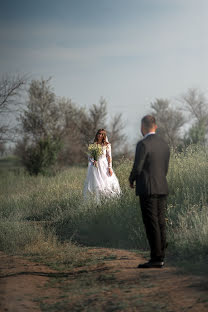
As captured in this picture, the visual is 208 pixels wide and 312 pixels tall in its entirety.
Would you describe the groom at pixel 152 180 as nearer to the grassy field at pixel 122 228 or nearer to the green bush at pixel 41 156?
the grassy field at pixel 122 228

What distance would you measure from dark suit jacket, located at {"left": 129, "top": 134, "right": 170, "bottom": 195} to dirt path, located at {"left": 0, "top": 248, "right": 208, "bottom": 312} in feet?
3.54

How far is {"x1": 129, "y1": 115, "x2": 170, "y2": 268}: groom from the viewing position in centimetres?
588

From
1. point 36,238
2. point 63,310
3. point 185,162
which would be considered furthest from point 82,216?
point 63,310

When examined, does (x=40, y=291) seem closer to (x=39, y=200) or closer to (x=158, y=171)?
(x=158, y=171)

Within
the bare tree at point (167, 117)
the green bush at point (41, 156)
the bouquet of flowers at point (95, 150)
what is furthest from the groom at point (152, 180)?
the bare tree at point (167, 117)

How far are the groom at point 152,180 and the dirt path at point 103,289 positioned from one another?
1.27 ft

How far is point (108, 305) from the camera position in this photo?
16.0 feet

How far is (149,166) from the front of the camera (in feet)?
19.5

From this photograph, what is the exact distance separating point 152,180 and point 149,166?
0.19 metres

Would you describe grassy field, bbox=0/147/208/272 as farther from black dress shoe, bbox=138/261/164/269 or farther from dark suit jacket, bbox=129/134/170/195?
dark suit jacket, bbox=129/134/170/195

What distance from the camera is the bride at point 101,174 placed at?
12273 mm

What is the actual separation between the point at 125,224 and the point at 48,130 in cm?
2253

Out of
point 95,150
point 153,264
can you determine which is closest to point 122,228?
point 153,264

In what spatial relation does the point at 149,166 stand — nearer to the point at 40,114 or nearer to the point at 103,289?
the point at 103,289
